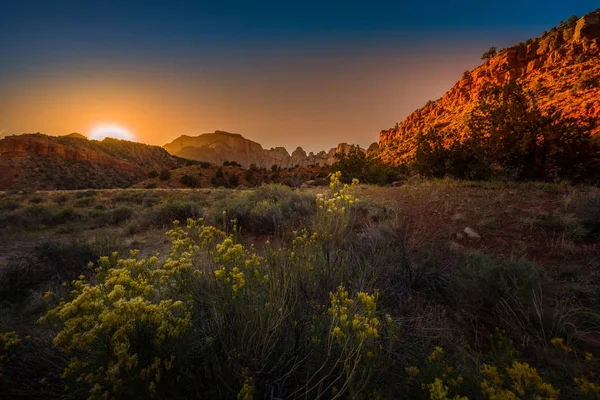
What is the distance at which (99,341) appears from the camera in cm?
139

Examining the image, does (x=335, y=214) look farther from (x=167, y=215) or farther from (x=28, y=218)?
(x=28, y=218)

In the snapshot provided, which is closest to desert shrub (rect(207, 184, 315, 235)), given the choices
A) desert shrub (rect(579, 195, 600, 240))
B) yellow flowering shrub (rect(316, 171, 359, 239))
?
yellow flowering shrub (rect(316, 171, 359, 239))

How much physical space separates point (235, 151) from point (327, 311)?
523 feet

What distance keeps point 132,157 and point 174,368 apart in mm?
66761

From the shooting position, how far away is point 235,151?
15362 centimetres

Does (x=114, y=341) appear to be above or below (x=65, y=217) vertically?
above

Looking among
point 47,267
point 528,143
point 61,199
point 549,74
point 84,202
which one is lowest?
point 47,267

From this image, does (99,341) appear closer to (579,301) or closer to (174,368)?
(174,368)

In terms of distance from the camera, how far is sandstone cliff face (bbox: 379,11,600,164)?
23.6 m

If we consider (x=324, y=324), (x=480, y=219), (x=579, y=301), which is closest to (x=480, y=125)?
(x=480, y=219)

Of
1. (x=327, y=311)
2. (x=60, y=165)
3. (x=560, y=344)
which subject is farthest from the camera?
(x=60, y=165)

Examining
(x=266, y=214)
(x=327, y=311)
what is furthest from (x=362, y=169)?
(x=327, y=311)

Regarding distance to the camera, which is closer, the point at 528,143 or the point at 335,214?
the point at 335,214

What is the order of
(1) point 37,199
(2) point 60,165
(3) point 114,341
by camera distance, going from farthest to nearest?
(2) point 60,165
(1) point 37,199
(3) point 114,341
